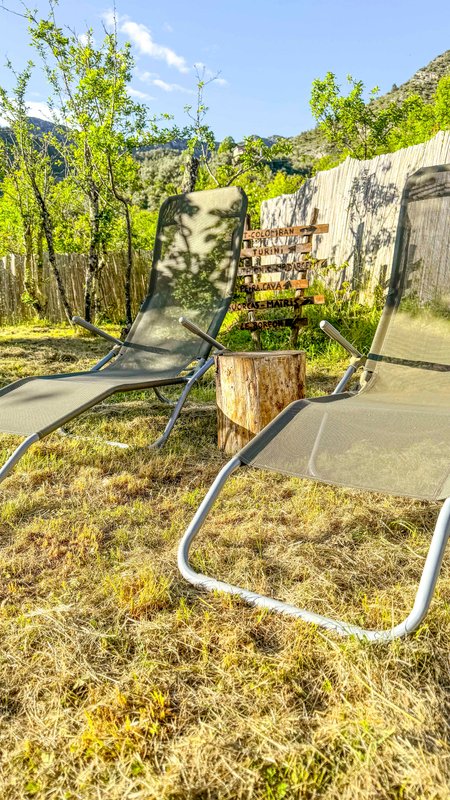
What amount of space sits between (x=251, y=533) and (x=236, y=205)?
246 cm

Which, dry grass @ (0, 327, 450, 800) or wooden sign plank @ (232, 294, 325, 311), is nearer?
dry grass @ (0, 327, 450, 800)

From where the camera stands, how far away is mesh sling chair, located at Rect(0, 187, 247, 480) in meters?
3.50

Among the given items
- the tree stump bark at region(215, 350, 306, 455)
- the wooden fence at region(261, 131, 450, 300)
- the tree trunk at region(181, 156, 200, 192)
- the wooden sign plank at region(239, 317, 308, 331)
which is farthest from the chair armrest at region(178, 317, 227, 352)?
the tree trunk at region(181, 156, 200, 192)

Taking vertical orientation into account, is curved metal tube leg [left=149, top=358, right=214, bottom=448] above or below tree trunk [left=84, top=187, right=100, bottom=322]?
below

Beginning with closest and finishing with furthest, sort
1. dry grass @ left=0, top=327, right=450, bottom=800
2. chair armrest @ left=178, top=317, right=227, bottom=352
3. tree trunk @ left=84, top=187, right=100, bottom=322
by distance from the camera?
dry grass @ left=0, top=327, right=450, bottom=800 → chair armrest @ left=178, top=317, right=227, bottom=352 → tree trunk @ left=84, top=187, right=100, bottom=322

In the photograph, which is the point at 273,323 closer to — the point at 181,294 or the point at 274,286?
the point at 274,286

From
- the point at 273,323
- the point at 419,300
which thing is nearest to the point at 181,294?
the point at 419,300

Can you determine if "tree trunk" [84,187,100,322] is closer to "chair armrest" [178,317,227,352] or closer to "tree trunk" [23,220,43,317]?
"tree trunk" [23,220,43,317]

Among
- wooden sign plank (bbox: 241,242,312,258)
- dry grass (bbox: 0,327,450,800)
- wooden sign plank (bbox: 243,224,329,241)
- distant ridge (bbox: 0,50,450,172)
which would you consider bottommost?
dry grass (bbox: 0,327,450,800)

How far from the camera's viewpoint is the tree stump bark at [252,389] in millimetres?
3217

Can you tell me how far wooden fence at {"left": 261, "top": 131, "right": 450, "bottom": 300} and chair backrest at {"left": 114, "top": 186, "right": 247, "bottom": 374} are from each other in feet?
10.3

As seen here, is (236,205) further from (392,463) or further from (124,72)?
(124,72)

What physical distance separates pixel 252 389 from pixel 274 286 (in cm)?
356

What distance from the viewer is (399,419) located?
195 cm
